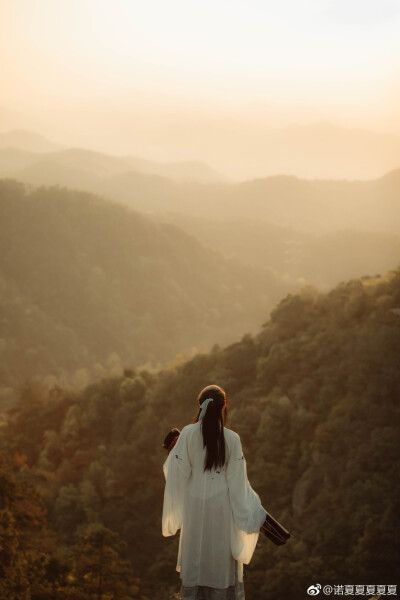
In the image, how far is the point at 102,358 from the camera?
129m

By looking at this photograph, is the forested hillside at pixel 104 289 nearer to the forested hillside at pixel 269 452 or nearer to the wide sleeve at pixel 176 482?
the forested hillside at pixel 269 452

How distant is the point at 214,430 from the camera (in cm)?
547

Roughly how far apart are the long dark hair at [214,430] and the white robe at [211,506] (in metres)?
0.07

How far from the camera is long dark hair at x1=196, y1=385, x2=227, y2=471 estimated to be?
5.47 metres

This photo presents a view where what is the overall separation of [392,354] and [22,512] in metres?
14.5

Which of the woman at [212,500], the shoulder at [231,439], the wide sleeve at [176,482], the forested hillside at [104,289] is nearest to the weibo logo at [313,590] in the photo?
the woman at [212,500]

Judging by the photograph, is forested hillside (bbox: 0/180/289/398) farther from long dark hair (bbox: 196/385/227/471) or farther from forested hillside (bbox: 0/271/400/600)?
long dark hair (bbox: 196/385/227/471)

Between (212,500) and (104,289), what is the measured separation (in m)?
148

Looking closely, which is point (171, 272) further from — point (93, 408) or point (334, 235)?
point (93, 408)

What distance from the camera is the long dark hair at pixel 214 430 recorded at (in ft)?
17.9

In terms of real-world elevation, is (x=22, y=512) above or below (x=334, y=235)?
below

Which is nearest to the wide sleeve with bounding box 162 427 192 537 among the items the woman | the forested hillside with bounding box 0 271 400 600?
the woman

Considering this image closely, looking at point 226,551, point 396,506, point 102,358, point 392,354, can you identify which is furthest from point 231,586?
point 102,358

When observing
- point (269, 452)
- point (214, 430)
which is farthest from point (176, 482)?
point (269, 452)
